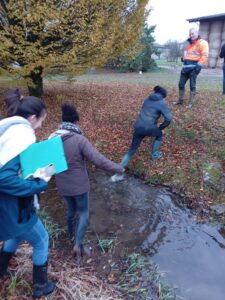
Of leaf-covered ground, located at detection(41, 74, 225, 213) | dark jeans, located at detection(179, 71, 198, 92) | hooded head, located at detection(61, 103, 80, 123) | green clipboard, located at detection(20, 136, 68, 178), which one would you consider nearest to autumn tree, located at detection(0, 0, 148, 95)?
leaf-covered ground, located at detection(41, 74, 225, 213)

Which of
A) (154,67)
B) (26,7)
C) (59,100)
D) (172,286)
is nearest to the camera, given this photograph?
(172,286)

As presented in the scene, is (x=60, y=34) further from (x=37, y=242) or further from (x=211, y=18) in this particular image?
(x=211, y=18)

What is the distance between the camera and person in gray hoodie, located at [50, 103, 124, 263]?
358cm

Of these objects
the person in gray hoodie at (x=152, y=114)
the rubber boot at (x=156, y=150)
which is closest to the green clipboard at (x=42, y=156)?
the person in gray hoodie at (x=152, y=114)

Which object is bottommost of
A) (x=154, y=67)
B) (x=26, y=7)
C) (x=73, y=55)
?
(x=154, y=67)

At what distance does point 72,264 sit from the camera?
407 centimetres

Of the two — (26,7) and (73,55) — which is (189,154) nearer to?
(73,55)

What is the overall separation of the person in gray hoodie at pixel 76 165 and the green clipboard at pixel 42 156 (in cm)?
85

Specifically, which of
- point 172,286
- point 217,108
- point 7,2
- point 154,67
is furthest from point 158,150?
point 154,67

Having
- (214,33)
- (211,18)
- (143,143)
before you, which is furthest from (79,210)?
(214,33)

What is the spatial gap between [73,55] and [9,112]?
19.0 feet

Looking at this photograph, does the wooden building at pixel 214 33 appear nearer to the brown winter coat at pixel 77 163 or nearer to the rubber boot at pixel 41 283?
the brown winter coat at pixel 77 163

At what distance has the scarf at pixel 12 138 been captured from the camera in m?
2.50

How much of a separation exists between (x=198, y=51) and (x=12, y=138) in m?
7.25
